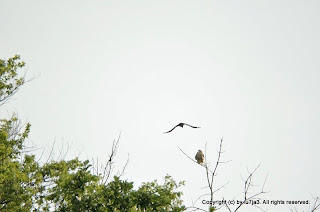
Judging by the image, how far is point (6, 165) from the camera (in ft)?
30.4

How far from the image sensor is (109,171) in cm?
1004

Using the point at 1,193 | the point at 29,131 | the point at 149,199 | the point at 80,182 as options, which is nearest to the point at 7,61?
the point at 29,131

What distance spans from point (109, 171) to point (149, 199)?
13.6 feet

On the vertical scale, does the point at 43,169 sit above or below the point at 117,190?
above

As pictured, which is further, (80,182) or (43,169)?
(43,169)

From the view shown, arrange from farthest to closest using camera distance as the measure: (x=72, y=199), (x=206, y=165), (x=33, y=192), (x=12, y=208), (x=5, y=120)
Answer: (x=5, y=120), (x=33, y=192), (x=12, y=208), (x=206, y=165), (x=72, y=199)

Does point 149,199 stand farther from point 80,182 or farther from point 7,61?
point 7,61

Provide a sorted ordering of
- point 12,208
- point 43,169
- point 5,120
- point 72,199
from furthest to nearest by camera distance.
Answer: point 5,120
point 43,169
point 12,208
point 72,199

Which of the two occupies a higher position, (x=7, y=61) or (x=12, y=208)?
(x=7, y=61)

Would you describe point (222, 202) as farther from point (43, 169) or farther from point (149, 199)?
point (43, 169)

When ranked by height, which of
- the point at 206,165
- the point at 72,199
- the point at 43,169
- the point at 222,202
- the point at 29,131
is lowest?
→ the point at 72,199

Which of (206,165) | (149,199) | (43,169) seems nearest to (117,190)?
(149,199)

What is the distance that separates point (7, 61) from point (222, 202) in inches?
370

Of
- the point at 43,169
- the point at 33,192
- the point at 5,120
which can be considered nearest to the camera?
the point at 33,192
